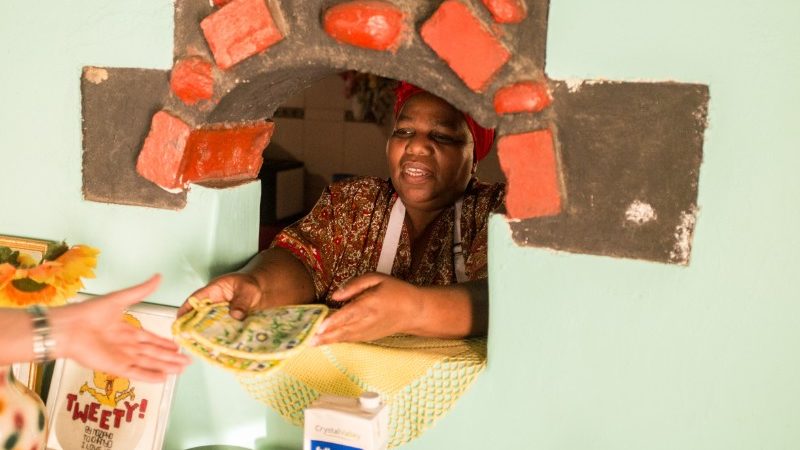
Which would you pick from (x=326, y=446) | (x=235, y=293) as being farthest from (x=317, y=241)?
Answer: (x=326, y=446)

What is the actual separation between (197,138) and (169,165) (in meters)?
0.08

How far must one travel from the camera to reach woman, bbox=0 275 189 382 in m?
1.07

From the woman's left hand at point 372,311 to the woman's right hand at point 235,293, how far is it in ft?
0.64

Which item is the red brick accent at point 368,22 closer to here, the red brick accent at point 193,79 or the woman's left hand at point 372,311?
the red brick accent at point 193,79

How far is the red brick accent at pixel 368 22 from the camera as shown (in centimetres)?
125

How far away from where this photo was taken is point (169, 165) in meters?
1.45

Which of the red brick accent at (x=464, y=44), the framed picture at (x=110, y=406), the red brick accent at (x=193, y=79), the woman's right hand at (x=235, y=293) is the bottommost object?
the framed picture at (x=110, y=406)

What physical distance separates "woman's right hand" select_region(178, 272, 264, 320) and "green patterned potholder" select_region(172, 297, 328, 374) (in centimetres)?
2

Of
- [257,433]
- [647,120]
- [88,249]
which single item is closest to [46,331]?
[88,249]

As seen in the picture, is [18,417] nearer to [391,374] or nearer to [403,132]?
[391,374]

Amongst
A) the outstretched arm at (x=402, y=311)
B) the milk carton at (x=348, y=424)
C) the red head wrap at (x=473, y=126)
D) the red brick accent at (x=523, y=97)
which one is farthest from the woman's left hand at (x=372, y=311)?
the red head wrap at (x=473, y=126)

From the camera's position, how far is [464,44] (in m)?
1.21

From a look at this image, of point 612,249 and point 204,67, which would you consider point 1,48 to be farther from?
point 612,249

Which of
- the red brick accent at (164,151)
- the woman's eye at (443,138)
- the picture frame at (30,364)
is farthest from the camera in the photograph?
the woman's eye at (443,138)
